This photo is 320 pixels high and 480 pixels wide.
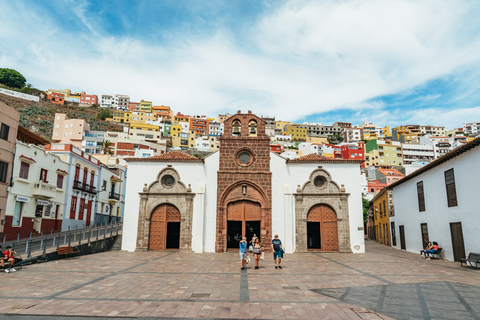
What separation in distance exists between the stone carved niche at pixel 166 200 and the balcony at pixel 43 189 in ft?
34.6

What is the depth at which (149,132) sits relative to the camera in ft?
301

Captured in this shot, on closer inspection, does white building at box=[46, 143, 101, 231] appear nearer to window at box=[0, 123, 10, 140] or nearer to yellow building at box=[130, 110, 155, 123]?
window at box=[0, 123, 10, 140]

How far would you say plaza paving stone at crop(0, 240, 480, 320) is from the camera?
7.42 m

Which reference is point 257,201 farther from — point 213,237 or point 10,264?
point 10,264

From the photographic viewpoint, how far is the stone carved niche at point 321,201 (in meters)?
22.0

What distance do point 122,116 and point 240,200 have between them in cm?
10133

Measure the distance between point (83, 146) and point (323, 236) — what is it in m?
73.7

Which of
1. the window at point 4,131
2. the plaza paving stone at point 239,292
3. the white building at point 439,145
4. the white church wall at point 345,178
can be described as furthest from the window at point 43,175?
→ the white building at point 439,145

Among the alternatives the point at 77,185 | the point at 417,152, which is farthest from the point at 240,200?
the point at 417,152

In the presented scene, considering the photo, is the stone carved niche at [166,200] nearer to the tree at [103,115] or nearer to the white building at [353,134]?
the tree at [103,115]

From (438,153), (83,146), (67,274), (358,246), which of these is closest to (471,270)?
(358,246)

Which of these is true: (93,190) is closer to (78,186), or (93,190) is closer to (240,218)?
(78,186)

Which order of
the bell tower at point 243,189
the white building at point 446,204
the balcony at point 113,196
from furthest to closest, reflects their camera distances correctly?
1. the balcony at point 113,196
2. the bell tower at point 243,189
3. the white building at point 446,204

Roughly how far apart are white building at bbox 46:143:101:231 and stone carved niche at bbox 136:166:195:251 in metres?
13.2
